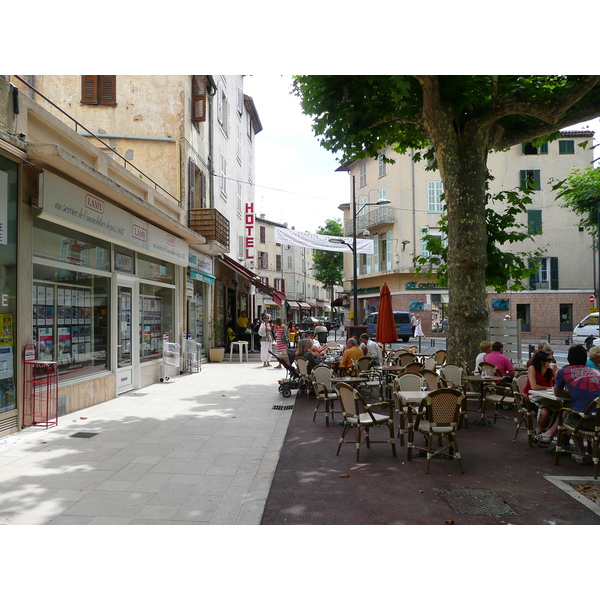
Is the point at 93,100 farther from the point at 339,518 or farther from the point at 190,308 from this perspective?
the point at 339,518

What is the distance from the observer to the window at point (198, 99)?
14.9 m

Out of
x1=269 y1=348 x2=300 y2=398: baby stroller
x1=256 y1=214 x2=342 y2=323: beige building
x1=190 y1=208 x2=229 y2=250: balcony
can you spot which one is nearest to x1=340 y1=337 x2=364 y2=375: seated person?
x1=269 y1=348 x2=300 y2=398: baby stroller

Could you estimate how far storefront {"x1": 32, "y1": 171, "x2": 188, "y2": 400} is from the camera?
7.53m

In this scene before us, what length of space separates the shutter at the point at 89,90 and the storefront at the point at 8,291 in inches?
317

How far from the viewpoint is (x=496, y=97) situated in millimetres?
9992

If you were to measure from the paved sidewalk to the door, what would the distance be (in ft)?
3.03

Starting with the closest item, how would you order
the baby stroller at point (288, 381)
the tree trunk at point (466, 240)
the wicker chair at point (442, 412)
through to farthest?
the wicker chair at point (442, 412) < the tree trunk at point (466, 240) < the baby stroller at point (288, 381)

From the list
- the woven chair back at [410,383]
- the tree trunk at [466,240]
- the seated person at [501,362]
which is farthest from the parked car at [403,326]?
the woven chair back at [410,383]

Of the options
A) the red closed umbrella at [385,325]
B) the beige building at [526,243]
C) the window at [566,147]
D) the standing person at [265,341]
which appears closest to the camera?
the red closed umbrella at [385,325]

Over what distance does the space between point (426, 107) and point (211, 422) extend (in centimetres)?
765

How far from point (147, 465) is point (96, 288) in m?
4.88

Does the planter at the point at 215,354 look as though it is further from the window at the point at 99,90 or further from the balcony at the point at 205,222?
the window at the point at 99,90

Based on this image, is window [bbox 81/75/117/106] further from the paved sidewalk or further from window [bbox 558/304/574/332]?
window [bbox 558/304/574/332]
